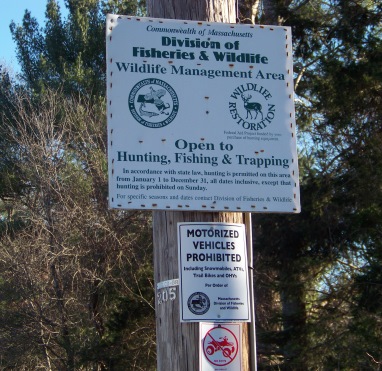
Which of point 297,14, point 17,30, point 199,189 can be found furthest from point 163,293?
point 17,30

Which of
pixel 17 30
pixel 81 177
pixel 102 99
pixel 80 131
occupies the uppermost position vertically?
pixel 17 30

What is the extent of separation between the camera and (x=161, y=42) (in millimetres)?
3660

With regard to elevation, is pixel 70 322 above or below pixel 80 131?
below

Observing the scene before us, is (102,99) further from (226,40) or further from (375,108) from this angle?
(226,40)

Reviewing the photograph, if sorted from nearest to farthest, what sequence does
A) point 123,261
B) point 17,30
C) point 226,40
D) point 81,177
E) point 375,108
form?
point 226,40, point 375,108, point 123,261, point 81,177, point 17,30

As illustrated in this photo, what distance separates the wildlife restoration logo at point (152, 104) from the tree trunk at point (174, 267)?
452 millimetres

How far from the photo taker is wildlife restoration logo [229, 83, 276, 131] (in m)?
3.67

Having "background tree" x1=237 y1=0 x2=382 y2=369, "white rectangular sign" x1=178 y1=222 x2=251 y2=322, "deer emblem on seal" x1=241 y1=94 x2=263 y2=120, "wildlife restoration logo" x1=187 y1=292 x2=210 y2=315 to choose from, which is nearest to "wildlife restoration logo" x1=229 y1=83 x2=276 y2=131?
"deer emblem on seal" x1=241 y1=94 x2=263 y2=120

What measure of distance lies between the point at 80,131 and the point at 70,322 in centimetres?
466

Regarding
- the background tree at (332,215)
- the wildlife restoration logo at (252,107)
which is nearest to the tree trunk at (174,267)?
the wildlife restoration logo at (252,107)

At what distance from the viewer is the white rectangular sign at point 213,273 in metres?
3.32

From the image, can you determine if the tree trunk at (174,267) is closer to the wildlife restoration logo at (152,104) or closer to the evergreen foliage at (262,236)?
the wildlife restoration logo at (152,104)

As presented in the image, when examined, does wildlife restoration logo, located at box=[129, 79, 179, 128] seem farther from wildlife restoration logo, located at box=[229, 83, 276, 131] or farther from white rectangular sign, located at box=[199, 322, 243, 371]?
white rectangular sign, located at box=[199, 322, 243, 371]

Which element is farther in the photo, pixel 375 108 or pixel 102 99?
pixel 102 99
